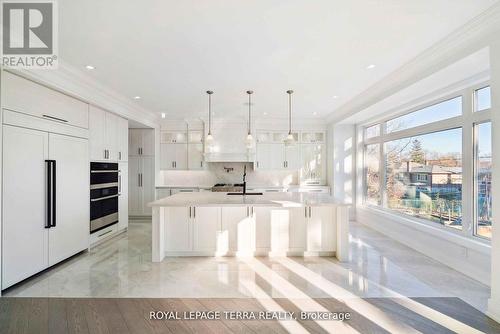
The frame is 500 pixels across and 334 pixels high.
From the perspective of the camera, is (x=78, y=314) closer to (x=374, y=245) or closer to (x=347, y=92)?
(x=374, y=245)

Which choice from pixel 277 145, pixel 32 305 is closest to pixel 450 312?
pixel 32 305

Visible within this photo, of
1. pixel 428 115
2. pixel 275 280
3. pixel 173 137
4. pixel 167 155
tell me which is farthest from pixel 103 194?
pixel 428 115

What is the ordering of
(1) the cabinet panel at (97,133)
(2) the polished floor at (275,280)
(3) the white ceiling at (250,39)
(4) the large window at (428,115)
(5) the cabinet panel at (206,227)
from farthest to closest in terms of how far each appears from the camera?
(1) the cabinet panel at (97,133) < (5) the cabinet panel at (206,227) < (4) the large window at (428,115) < (2) the polished floor at (275,280) < (3) the white ceiling at (250,39)

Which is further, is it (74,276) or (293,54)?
(74,276)

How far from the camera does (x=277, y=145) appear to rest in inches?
261

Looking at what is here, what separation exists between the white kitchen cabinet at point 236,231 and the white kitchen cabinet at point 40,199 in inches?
87.6

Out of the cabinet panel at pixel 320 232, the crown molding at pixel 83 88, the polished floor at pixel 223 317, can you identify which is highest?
the crown molding at pixel 83 88

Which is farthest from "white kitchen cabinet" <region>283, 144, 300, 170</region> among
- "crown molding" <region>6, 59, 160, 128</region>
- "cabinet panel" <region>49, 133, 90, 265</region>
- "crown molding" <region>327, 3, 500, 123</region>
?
"cabinet panel" <region>49, 133, 90, 265</region>

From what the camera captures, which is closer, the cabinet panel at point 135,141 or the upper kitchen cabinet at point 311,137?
the cabinet panel at point 135,141

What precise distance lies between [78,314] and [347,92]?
4781 mm

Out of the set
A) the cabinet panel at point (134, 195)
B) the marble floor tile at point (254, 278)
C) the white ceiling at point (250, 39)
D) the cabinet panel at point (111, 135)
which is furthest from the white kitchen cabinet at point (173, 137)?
the marble floor tile at point (254, 278)

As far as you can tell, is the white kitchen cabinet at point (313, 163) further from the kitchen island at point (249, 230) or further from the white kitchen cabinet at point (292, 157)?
the kitchen island at point (249, 230)

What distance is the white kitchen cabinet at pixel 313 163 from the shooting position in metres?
6.57

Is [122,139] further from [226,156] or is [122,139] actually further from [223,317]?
[223,317]
